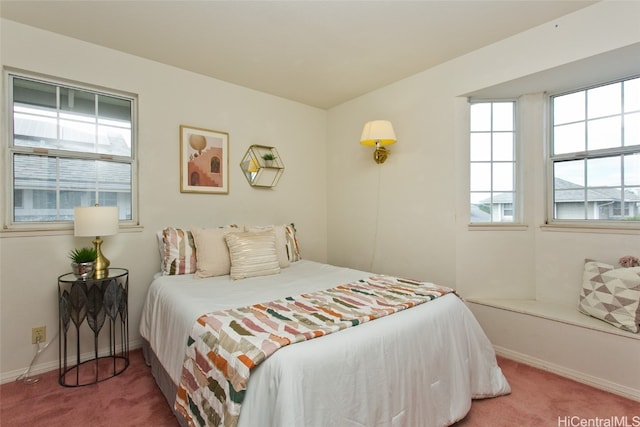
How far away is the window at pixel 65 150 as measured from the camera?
226cm

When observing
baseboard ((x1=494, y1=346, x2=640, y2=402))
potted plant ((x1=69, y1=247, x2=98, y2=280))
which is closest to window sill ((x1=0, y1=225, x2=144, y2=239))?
potted plant ((x1=69, y1=247, x2=98, y2=280))

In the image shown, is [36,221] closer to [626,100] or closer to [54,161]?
[54,161]

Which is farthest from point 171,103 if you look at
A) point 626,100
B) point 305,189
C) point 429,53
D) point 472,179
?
point 626,100

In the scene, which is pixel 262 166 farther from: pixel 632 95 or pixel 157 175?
pixel 632 95

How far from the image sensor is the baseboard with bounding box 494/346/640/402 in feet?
6.39

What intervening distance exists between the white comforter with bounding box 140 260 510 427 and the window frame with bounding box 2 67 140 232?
0.92 m

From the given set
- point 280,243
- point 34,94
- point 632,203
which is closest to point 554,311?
point 632,203

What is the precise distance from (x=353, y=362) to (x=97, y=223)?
79.1 inches

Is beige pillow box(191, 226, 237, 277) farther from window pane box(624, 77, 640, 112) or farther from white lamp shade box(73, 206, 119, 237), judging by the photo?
window pane box(624, 77, 640, 112)

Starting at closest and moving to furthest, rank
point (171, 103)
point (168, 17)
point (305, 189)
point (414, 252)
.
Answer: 1. point (168, 17)
2. point (171, 103)
3. point (414, 252)
4. point (305, 189)

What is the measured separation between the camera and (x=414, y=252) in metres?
3.04

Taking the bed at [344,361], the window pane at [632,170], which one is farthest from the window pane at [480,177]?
the bed at [344,361]

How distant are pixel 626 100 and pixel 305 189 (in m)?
3.05

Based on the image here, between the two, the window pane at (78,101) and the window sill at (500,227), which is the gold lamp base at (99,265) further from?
the window sill at (500,227)
